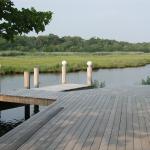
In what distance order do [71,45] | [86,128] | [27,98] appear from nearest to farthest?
[86,128], [27,98], [71,45]

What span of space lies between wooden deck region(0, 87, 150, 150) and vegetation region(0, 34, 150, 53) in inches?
4009

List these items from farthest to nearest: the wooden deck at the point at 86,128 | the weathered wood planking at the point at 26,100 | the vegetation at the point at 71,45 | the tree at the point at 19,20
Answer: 1. the vegetation at the point at 71,45
2. the weathered wood planking at the point at 26,100
3. the tree at the point at 19,20
4. the wooden deck at the point at 86,128

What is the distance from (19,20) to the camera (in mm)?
8609

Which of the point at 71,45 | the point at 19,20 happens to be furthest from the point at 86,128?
the point at 71,45

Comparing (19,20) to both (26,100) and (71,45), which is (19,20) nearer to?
(26,100)

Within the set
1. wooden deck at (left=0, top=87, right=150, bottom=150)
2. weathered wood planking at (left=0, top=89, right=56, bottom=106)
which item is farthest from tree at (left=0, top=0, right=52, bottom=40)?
weathered wood planking at (left=0, top=89, right=56, bottom=106)

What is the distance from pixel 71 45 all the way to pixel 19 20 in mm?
119630

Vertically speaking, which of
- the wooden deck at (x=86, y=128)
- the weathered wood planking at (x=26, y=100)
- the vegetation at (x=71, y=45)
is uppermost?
the vegetation at (x=71, y=45)

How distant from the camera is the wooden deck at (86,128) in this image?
22.8 ft

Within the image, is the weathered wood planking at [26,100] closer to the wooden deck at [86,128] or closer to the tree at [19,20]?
the wooden deck at [86,128]

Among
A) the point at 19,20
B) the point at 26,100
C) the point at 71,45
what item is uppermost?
the point at 19,20

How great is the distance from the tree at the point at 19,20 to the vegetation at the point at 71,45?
10356cm

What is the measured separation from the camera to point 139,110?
10.8 meters

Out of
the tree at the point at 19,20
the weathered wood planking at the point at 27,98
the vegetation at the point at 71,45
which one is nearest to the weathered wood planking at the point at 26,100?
the weathered wood planking at the point at 27,98
